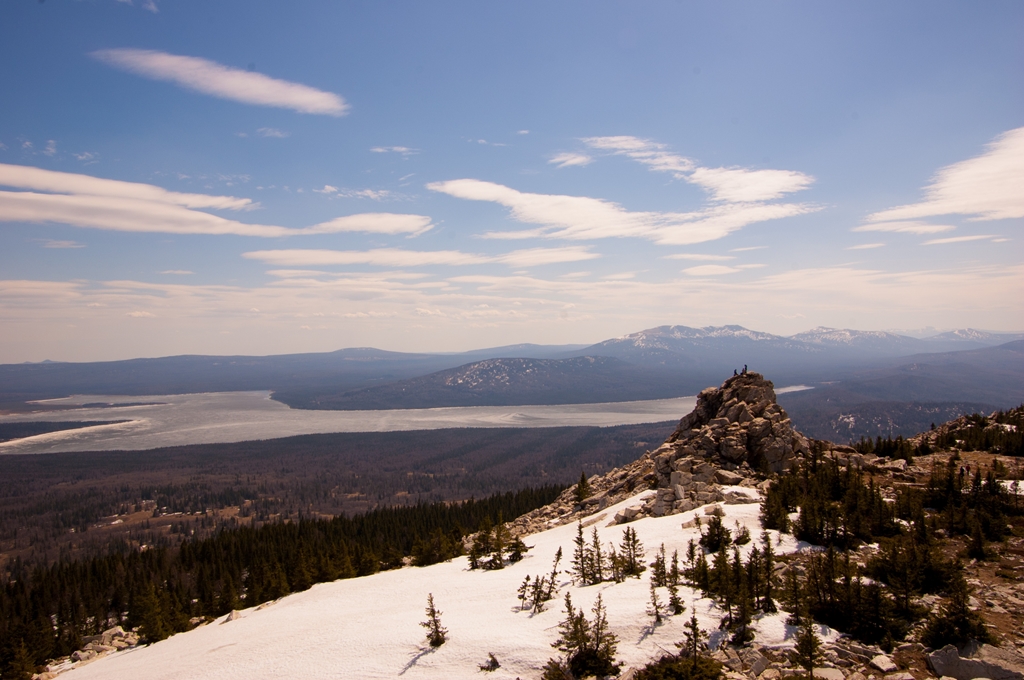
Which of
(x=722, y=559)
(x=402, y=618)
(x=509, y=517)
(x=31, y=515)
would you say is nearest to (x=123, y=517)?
(x=31, y=515)

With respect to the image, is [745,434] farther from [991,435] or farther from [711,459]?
[991,435]

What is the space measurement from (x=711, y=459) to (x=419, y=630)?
37982 millimetres

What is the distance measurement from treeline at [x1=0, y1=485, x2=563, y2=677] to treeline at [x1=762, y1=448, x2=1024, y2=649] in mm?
29405

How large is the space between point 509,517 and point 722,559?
68423mm

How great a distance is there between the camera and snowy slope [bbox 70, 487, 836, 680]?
850 inches

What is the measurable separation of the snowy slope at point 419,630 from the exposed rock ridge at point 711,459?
4.35 meters

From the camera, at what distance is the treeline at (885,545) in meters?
19.9

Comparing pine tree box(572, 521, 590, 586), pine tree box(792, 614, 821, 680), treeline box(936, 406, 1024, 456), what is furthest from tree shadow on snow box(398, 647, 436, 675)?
treeline box(936, 406, 1024, 456)

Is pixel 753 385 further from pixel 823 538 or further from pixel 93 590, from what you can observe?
pixel 93 590

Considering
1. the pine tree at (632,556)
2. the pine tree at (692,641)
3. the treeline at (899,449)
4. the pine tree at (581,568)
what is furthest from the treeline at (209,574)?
the treeline at (899,449)

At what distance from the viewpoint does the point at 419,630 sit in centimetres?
2594

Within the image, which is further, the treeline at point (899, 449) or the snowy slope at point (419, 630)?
the treeline at point (899, 449)

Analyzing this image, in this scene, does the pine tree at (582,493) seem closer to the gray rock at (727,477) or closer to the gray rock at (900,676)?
the gray rock at (727,477)

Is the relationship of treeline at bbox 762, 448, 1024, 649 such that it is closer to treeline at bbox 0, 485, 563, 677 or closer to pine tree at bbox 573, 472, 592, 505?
pine tree at bbox 573, 472, 592, 505
